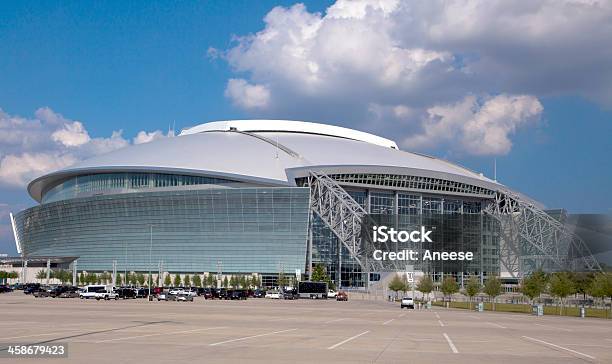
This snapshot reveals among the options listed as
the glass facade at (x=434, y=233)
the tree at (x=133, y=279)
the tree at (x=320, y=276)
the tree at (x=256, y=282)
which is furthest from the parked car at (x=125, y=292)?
the glass facade at (x=434, y=233)

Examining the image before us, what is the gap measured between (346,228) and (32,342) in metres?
103

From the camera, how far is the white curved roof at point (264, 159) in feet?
419

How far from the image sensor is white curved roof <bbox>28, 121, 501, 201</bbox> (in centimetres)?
12769

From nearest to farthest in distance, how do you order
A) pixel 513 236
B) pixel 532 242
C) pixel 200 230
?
pixel 532 242 → pixel 200 230 → pixel 513 236

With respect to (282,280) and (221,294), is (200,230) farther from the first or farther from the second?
(221,294)

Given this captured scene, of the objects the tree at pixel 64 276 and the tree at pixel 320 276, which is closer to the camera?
the tree at pixel 320 276

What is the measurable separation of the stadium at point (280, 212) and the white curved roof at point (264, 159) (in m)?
0.31

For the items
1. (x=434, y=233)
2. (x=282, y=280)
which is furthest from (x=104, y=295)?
(x=434, y=233)

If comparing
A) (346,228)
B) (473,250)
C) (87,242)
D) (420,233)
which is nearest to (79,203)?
(87,242)

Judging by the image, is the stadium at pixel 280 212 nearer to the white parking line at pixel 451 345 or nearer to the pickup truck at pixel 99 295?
the pickup truck at pixel 99 295

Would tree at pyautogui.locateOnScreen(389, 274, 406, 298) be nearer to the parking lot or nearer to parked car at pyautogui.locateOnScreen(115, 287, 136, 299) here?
parked car at pyautogui.locateOnScreen(115, 287, 136, 299)

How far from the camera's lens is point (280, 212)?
126 meters

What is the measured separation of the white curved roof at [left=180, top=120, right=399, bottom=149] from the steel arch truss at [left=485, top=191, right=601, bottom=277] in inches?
1402

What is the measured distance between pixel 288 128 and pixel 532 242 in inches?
2139
